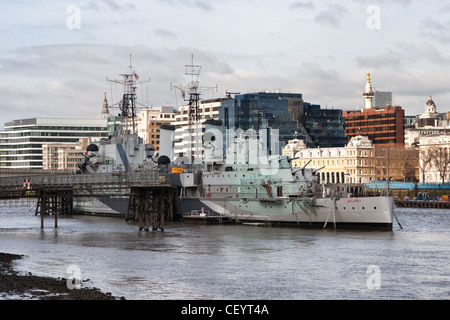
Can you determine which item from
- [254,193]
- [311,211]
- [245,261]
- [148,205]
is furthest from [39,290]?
[254,193]

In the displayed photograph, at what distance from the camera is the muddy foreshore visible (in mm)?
36531

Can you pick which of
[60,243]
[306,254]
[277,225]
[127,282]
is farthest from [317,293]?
[277,225]

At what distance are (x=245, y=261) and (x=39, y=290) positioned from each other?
53.9ft

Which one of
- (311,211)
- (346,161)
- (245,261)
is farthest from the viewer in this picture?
(346,161)

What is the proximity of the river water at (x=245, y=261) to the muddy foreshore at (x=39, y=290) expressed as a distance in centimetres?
166

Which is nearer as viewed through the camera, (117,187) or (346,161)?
(117,187)

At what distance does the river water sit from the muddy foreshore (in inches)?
65.4

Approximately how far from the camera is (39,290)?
38188mm

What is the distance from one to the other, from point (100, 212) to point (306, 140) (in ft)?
311

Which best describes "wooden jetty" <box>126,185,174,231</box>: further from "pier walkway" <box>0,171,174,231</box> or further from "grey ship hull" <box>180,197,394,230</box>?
"grey ship hull" <box>180,197,394,230</box>

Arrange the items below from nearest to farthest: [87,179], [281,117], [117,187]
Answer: [117,187], [87,179], [281,117]

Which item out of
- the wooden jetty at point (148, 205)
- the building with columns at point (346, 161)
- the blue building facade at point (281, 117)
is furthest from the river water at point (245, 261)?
the blue building facade at point (281, 117)

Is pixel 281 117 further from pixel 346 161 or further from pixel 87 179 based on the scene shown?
pixel 87 179
